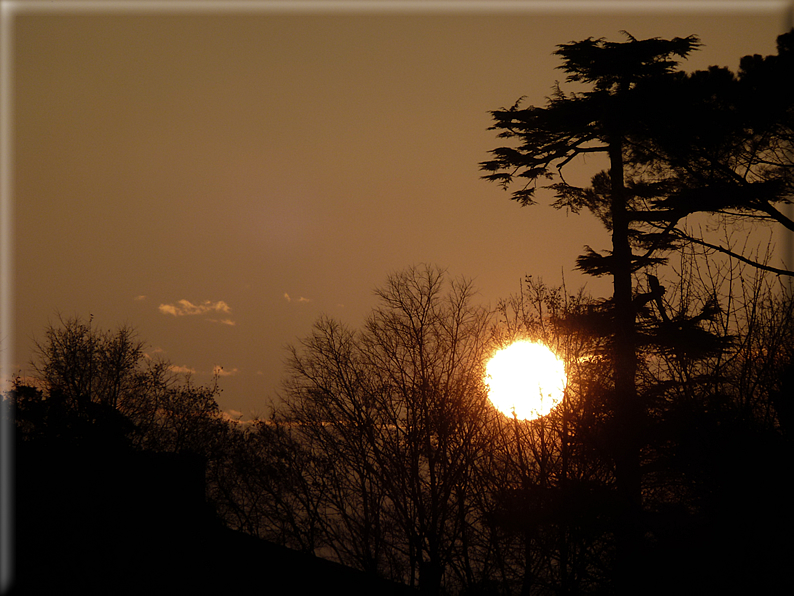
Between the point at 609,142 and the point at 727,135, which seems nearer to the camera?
the point at 727,135

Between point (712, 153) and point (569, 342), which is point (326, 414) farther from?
point (712, 153)

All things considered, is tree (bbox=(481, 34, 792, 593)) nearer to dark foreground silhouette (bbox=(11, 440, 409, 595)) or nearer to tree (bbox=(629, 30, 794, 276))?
tree (bbox=(629, 30, 794, 276))

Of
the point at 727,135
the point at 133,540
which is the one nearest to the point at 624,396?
the point at 727,135

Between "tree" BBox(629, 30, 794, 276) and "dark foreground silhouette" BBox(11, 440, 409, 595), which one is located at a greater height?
"tree" BBox(629, 30, 794, 276)

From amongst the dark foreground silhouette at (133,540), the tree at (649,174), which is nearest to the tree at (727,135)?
the tree at (649,174)

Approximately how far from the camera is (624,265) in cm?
1816

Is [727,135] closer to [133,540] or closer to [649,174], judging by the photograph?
[649,174]

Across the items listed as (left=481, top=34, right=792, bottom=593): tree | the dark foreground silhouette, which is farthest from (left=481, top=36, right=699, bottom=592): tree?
the dark foreground silhouette

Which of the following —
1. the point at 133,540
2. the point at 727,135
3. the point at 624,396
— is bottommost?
the point at 133,540

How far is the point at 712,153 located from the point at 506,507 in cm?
1000

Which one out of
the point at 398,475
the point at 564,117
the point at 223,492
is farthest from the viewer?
the point at 223,492

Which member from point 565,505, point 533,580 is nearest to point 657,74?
point 565,505

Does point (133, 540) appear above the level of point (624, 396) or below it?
below

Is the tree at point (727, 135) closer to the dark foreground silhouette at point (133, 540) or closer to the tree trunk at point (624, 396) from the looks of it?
the tree trunk at point (624, 396)
